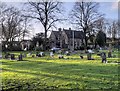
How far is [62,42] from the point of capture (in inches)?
2886

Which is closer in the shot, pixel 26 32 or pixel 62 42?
pixel 26 32

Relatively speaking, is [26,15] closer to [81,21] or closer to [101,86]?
[81,21]

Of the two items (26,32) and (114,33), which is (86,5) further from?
(114,33)

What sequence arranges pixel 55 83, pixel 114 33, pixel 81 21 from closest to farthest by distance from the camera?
pixel 55 83 → pixel 81 21 → pixel 114 33

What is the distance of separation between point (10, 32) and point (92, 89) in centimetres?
3844

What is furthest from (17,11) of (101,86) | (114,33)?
(101,86)

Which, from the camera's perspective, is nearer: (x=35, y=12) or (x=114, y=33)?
(x=35, y=12)

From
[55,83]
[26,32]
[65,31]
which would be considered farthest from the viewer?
[65,31]

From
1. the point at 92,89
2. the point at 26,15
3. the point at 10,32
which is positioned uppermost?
the point at 26,15

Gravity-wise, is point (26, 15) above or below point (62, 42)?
above

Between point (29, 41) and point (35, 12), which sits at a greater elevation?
point (35, 12)

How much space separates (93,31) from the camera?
4462cm

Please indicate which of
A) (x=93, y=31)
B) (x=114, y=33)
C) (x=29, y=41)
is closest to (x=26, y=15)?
(x=93, y=31)

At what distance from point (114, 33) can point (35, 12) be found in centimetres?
3004
